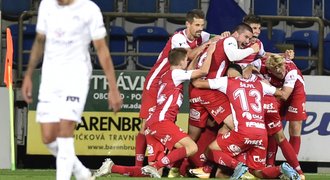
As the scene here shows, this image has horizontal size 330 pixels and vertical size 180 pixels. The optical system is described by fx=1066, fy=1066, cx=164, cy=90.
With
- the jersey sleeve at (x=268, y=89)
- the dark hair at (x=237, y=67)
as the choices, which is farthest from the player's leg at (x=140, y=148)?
Result: the jersey sleeve at (x=268, y=89)

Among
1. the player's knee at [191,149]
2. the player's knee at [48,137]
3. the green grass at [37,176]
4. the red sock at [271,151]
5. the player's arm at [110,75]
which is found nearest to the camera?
the player's arm at [110,75]

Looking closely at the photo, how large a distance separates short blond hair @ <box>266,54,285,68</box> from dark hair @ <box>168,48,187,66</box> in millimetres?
1331

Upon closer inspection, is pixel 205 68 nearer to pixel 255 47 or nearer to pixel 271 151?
pixel 255 47

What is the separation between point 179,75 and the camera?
44.5 ft

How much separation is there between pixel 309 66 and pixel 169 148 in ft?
16.4

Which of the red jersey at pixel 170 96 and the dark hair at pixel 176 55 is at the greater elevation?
the dark hair at pixel 176 55

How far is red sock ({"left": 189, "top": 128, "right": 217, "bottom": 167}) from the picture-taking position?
1422cm

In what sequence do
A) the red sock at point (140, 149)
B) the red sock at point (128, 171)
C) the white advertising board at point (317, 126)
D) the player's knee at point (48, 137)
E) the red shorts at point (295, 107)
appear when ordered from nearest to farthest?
the player's knee at point (48, 137), the red sock at point (128, 171), the red sock at point (140, 149), the red shorts at point (295, 107), the white advertising board at point (317, 126)

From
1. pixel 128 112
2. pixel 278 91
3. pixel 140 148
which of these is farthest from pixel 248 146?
pixel 128 112

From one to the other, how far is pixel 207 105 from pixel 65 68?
450 centimetres

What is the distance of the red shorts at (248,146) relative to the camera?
44.7 ft

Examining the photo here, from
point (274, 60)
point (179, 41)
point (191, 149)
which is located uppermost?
point (179, 41)

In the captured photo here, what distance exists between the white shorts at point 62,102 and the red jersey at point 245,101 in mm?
4277

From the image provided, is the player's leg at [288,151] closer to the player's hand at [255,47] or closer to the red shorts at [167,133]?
the player's hand at [255,47]
